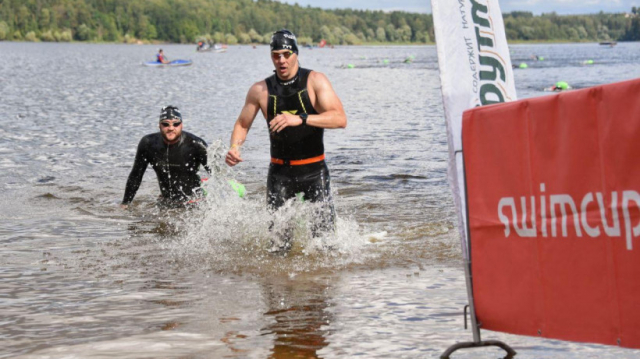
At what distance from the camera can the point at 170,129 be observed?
10.0m

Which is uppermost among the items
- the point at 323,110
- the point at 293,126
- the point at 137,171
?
the point at 323,110

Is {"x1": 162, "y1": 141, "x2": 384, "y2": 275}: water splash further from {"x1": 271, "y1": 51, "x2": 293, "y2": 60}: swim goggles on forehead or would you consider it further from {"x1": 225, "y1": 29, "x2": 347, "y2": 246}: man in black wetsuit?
{"x1": 271, "y1": 51, "x2": 293, "y2": 60}: swim goggles on forehead

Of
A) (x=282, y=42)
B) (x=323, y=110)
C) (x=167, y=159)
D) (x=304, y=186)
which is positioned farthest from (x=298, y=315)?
(x=167, y=159)

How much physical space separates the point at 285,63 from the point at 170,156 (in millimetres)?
3589

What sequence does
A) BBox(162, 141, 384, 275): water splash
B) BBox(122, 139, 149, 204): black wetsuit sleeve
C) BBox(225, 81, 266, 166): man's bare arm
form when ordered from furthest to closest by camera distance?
BBox(122, 139, 149, 204): black wetsuit sleeve → BBox(162, 141, 384, 275): water splash → BBox(225, 81, 266, 166): man's bare arm

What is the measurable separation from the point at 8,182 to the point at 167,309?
935 cm

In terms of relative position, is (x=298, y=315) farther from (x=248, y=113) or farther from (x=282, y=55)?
(x=282, y=55)

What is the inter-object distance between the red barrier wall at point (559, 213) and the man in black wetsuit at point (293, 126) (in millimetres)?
2693

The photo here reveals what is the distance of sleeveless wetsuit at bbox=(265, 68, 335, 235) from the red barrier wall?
2.82 metres

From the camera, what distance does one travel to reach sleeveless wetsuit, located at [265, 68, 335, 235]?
23.7 ft

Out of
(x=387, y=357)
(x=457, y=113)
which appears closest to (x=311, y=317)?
(x=387, y=357)

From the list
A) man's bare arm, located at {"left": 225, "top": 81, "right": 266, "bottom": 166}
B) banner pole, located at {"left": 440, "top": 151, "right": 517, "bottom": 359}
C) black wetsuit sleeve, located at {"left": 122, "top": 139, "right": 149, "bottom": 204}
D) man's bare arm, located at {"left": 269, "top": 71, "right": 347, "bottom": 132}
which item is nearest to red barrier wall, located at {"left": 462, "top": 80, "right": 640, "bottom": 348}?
banner pole, located at {"left": 440, "top": 151, "right": 517, "bottom": 359}

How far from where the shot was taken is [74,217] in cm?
1130

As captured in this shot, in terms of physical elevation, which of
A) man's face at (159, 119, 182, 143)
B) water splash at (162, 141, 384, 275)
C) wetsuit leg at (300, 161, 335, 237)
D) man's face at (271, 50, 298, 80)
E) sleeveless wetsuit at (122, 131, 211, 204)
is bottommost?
water splash at (162, 141, 384, 275)
